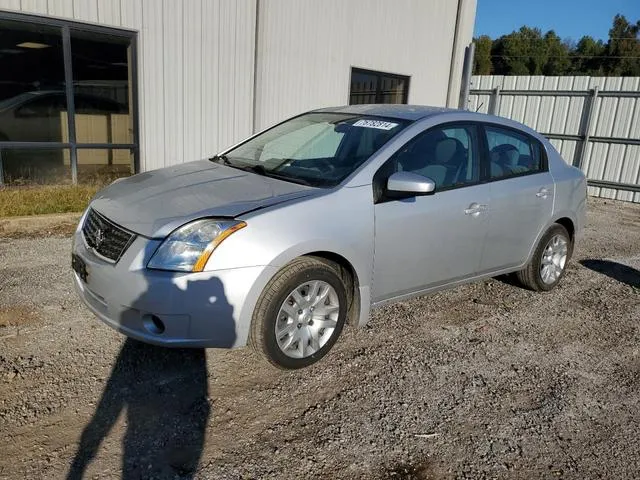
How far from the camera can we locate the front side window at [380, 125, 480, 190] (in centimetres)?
377

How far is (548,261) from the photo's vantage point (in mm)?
5047

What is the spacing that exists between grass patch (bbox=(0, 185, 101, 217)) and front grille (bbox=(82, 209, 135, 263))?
148 inches

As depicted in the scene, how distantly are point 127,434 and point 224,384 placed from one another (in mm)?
665

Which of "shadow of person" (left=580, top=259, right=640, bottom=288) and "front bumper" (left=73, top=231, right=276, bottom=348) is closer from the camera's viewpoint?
"front bumper" (left=73, top=231, right=276, bottom=348)

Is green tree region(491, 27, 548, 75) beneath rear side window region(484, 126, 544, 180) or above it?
above

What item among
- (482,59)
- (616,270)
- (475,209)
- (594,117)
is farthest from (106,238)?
(482,59)

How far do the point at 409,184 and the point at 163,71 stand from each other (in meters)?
6.20

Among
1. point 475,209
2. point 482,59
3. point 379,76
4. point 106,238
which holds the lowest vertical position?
point 106,238

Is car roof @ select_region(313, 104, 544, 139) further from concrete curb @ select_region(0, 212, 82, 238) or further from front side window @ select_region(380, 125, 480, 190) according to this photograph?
concrete curb @ select_region(0, 212, 82, 238)

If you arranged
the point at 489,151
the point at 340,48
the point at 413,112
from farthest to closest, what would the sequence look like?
the point at 340,48 < the point at 489,151 < the point at 413,112

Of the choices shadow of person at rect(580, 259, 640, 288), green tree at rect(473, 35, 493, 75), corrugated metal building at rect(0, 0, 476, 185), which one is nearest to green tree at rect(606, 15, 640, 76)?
green tree at rect(473, 35, 493, 75)

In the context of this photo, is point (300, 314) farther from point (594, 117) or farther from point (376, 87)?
point (594, 117)

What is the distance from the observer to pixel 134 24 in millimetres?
7918

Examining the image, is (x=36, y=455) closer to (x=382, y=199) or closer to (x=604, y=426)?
(x=382, y=199)
